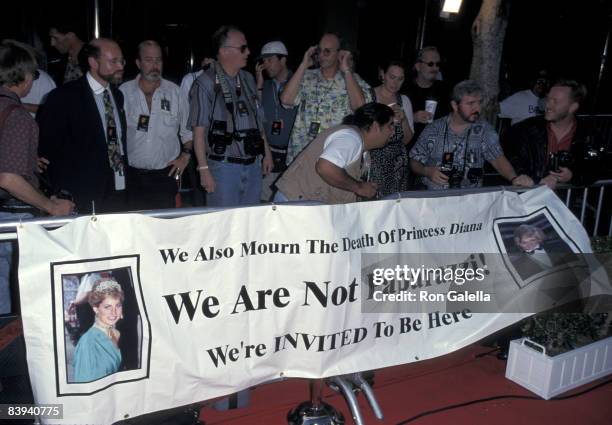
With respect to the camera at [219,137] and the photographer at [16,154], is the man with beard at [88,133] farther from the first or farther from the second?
the camera at [219,137]

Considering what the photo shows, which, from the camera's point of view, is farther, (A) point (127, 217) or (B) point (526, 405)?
(B) point (526, 405)

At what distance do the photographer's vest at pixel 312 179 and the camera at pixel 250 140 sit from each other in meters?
0.77

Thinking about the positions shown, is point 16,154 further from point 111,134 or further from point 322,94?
point 322,94

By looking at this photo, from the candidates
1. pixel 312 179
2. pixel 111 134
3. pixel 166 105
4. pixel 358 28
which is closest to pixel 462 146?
pixel 312 179

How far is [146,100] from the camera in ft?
17.1

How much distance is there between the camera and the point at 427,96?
6246 millimetres

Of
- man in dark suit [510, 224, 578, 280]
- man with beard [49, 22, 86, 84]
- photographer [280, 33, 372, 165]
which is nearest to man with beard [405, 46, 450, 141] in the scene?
photographer [280, 33, 372, 165]

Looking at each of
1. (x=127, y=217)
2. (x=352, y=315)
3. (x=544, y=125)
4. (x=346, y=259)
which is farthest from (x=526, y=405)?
(x=127, y=217)

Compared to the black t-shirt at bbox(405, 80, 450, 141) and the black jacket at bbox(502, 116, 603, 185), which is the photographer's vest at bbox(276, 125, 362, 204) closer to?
the black jacket at bbox(502, 116, 603, 185)

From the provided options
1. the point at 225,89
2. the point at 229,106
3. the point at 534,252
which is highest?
the point at 225,89

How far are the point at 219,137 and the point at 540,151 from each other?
110 inches

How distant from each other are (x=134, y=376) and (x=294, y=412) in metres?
1.15

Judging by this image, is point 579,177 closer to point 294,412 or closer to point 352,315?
point 352,315

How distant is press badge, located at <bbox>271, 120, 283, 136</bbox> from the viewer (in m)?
5.75
